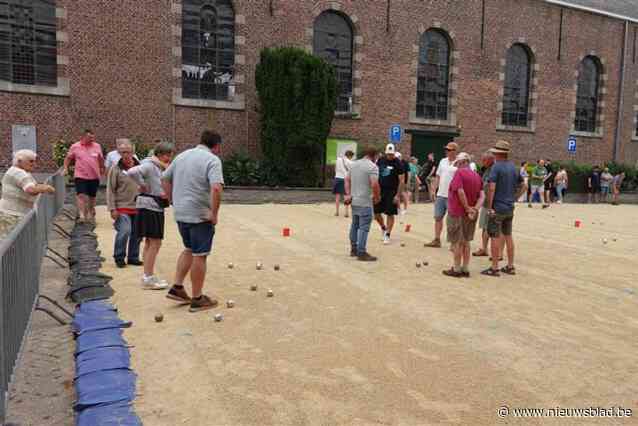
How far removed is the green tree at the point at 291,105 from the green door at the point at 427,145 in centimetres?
570

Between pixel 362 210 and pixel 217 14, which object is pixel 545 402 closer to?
pixel 362 210

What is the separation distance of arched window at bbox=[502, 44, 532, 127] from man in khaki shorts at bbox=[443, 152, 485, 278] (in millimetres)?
20522

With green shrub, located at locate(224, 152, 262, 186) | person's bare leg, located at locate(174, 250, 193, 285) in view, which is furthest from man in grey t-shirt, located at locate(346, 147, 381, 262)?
green shrub, located at locate(224, 152, 262, 186)

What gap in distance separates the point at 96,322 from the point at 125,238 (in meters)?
2.84

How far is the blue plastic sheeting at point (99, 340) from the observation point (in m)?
4.16

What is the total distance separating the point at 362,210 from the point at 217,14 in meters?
14.2

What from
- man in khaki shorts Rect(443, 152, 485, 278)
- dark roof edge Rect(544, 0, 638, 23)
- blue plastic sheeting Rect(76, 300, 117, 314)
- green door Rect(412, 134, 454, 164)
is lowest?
blue plastic sheeting Rect(76, 300, 117, 314)

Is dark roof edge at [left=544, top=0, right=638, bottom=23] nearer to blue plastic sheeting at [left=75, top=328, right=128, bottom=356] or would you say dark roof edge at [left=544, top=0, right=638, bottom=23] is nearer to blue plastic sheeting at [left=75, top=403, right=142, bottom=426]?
blue plastic sheeting at [left=75, top=328, right=128, bottom=356]

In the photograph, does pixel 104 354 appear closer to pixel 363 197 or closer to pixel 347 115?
pixel 363 197

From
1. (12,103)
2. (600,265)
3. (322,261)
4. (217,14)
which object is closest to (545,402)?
(322,261)

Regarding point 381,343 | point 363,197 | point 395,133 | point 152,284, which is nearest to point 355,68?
point 395,133

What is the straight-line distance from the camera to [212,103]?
1962cm

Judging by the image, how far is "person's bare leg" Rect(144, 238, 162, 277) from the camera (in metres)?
6.25

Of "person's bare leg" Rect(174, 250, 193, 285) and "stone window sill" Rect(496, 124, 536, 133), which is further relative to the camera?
"stone window sill" Rect(496, 124, 536, 133)
